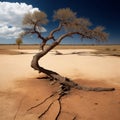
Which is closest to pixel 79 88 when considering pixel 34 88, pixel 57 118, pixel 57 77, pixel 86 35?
pixel 57 77

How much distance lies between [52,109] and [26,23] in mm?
19448

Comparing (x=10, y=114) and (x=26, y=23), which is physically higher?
(x=26, y=23)

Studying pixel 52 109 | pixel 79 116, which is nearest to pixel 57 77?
pixel 52 109

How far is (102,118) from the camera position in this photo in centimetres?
462

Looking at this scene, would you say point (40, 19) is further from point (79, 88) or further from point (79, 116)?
point (79, 116)

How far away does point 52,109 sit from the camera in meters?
5.10

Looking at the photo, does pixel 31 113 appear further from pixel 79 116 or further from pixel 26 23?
pixel 26 23

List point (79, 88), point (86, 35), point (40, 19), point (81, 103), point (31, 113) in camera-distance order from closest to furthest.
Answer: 1. point (31, 113)
2. point (81, 103)
3. point (79, 88)
4. point (86, 35)
5. point (40, 19)

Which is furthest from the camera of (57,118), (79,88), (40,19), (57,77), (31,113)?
(40,19)

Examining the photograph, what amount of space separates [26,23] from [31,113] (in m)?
19.5

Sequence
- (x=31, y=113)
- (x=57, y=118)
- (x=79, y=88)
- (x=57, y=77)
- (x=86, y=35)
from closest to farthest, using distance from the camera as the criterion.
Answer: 1. (x=57, y=118)
2. (x=31, y=113)
3. (x=79, y=88)
4. (x=57, y=77)
5. (x=86, y=35)

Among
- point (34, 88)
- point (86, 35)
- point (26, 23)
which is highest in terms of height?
point (26, 23)

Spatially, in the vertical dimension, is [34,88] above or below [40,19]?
below

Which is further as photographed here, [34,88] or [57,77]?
[57,77]
